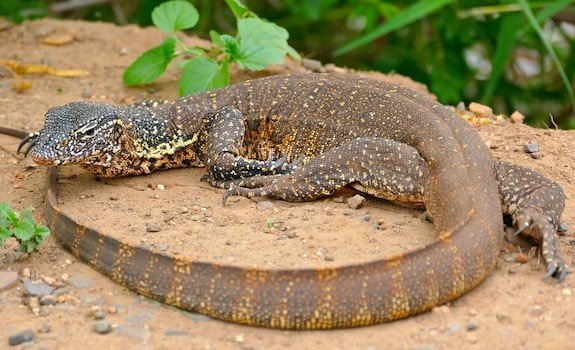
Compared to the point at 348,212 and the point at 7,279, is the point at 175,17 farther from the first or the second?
the point at 7,279

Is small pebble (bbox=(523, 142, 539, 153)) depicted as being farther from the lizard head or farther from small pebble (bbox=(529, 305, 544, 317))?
the lizard head

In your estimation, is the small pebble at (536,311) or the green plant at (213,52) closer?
the small pebble at (536,311)

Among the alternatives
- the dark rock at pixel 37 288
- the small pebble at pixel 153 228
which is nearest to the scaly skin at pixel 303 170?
the dark rock at pixel 37 288

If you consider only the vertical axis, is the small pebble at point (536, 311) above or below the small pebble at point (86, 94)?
above

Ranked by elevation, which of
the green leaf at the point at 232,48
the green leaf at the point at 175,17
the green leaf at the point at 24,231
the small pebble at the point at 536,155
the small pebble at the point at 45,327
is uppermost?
the green leaf at the point at 175,17

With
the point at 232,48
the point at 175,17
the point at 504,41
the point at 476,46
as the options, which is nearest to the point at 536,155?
the point at 504,41

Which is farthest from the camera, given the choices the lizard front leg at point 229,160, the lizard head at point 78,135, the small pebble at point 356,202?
the lizard front leg at point 229,160

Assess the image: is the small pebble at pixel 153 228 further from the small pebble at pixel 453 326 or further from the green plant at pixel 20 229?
the small pebble at pixel 453 326
